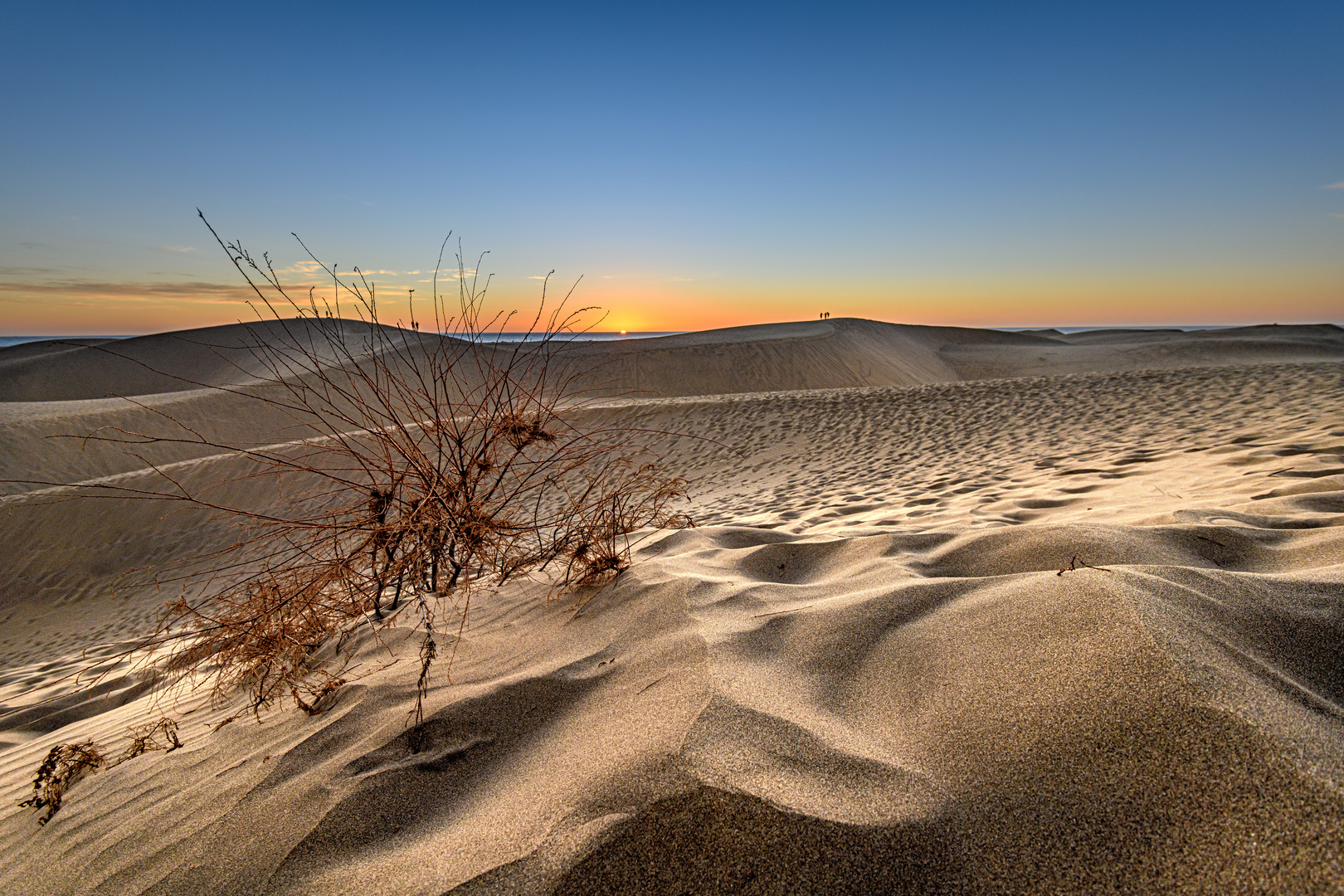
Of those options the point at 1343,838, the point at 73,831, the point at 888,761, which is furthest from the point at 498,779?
the point at 1343,838

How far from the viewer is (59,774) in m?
2.06

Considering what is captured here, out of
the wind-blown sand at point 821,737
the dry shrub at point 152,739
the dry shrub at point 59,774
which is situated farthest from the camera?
the dry shrub at point 152,739

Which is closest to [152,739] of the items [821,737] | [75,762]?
[75,762]

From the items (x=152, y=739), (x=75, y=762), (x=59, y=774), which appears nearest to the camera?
(x=59, y=774)

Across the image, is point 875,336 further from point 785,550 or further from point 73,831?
point 73,831

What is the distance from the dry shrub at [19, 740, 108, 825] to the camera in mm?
1979

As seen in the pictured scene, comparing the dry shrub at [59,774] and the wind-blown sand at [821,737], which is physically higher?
the wind-blown sand at [821,737]

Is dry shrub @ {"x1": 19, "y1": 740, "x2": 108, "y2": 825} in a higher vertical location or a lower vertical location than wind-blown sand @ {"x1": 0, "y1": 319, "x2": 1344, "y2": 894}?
lower

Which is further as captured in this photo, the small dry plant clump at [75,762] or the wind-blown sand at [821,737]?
the small dry plant clump at [75,762]

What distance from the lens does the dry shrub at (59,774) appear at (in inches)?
77.9

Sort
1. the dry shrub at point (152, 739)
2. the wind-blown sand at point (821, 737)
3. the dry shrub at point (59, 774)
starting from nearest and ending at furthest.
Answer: the wind-blown sand at point (821, 737), the dry shrub at point (59, 774), the dry shrub at point (152, 739)

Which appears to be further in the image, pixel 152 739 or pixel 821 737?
pixel 152 739

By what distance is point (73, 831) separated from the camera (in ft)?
5.74

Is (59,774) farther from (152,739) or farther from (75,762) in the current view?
(152,739)
